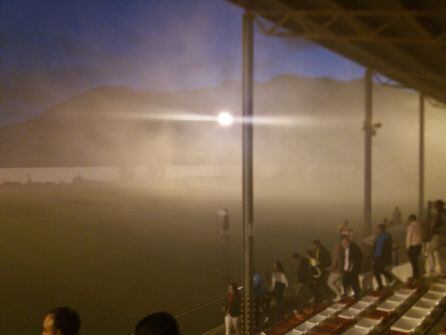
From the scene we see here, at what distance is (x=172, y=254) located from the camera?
14289 mm

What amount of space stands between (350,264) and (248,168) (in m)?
2.58

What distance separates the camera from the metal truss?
22.9 ft

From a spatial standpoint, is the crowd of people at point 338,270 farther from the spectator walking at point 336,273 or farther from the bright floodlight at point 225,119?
the bright floodlight at point 225,119

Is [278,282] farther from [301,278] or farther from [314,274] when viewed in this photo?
[314,274]

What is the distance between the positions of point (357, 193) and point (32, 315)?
2965 centimetres

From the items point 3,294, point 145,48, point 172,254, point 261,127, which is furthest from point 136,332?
point 261,127

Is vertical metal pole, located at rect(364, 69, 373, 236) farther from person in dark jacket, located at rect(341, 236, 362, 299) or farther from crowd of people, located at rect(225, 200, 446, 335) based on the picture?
person in dark jacket, located at rect(341, 236, 362, 299)

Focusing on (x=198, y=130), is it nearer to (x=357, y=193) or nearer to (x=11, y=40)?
(x=11, y=40)

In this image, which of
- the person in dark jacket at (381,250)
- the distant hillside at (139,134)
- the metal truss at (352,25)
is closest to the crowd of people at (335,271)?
the person in dark jacket at (381,250)

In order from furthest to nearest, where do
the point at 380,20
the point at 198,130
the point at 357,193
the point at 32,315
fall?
1. the point at 357,193
2. the point at 198,130
3. the point at 380,20
4. the point at 32,315

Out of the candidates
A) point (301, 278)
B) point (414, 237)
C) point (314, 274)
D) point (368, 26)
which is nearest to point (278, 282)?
point (301, 278)

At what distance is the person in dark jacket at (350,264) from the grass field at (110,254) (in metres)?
4.51

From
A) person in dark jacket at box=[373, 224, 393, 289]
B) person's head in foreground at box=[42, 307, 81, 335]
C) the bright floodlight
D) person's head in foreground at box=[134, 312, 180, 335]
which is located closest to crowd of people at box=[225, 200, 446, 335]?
person in dark jacket at box=[373, 224, 393, 289]

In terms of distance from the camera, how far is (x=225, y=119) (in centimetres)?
1417
